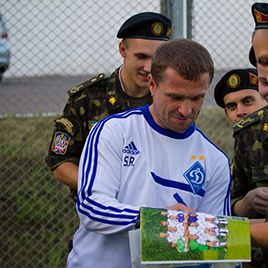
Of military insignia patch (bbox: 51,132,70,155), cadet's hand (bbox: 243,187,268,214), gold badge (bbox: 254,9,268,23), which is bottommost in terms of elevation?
cadet's hand (bbox: 243,187,268,214)

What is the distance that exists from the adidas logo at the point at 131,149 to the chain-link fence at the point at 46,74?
310 cm

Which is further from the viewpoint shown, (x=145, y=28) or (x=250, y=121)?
(x=145, y=28)

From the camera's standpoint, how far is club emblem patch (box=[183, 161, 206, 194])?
2990 mm

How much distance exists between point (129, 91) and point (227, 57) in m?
2.98

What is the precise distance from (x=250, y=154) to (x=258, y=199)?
1.14 ft

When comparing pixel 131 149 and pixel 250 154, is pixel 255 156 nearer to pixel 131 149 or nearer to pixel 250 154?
pixel 250 154

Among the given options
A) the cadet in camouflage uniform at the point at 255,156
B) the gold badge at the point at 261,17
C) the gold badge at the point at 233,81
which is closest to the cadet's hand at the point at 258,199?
the cadet in camouflage uniform at the point at 255,156

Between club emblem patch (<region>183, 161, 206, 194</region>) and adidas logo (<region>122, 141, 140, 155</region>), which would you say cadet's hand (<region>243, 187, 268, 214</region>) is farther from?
adidas logo (<region>122, 141, 140, 155</region>)

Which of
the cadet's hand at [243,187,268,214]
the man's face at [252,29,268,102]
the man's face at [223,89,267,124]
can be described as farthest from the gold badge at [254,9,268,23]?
the man's face at [223,89,267,124]

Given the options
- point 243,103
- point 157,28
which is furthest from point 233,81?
point 157,28

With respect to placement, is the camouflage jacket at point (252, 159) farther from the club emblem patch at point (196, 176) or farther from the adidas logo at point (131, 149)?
the adidas logo at point (131, 149)

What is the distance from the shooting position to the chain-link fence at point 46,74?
6.23 meters

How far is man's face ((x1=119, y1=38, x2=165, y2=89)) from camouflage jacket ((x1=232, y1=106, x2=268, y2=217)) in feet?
2.60

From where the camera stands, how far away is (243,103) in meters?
4.49
